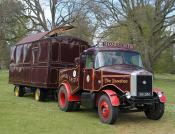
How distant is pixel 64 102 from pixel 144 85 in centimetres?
427

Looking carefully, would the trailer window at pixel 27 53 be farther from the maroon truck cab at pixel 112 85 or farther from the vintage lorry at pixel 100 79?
the maroon truck cab at pixel 112 85

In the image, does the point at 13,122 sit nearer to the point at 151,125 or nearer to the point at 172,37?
the point at 151,125

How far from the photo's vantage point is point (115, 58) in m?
14.7

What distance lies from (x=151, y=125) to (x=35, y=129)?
3.68 m

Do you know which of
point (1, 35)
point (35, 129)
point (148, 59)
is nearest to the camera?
point (35, 129)

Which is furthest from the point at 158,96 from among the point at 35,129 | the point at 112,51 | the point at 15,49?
the point at 15,49

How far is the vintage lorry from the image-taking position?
13375mm

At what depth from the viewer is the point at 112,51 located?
1477 cm

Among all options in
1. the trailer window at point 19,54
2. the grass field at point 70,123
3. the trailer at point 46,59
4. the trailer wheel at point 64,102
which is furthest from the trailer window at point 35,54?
the grass field at point 70,123

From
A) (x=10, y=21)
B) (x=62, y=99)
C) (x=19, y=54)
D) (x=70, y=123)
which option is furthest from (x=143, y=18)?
(x=70, y=123)

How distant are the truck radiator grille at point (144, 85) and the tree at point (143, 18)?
27366mm

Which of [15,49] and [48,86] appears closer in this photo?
[48,86]

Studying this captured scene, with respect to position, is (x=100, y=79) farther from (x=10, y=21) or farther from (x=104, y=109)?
(x=10, y=21)

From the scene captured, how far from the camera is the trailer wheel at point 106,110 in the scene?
1317 cm
